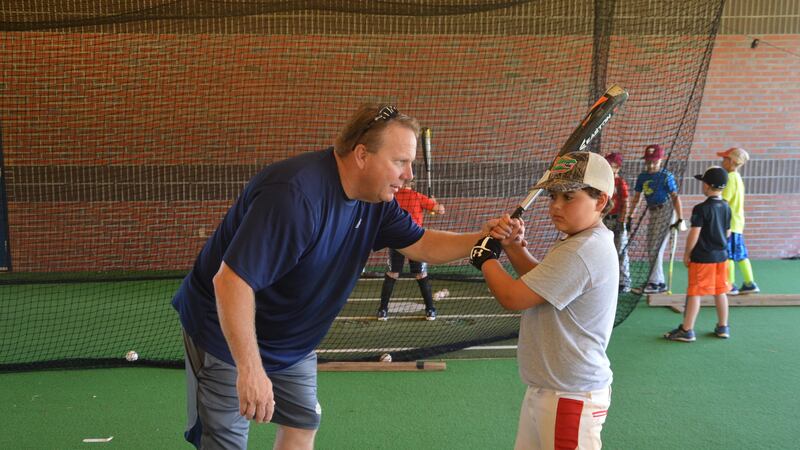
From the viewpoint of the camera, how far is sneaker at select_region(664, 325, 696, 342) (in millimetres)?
5523

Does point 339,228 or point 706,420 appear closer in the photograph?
point 339,228

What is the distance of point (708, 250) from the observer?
18.0ft

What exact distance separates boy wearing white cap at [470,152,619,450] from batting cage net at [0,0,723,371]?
5.39 metres

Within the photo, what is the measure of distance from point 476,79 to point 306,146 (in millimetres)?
2501

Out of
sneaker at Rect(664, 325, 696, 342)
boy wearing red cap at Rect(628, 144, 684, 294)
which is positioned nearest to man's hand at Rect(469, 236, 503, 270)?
sneaker at Rect(664, 325, 696, 342)

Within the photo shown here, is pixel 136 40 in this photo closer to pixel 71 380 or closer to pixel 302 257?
pixel 71 380

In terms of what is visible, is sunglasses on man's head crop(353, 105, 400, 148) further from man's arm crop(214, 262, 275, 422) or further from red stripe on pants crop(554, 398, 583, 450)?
red stripe on pants crop(554, 398, 583, 450)

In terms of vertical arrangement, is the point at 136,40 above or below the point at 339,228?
above

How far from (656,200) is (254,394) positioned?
6.23 meters

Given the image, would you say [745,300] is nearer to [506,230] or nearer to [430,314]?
[430,314]

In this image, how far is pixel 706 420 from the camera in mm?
3910

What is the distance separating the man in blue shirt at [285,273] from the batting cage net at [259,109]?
5.20 meters

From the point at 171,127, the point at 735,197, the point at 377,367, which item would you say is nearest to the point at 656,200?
the point at 735,197

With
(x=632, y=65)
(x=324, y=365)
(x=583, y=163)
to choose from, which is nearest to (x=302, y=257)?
(x=583, y=163)
